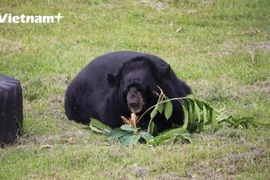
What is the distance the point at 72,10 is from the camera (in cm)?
1675

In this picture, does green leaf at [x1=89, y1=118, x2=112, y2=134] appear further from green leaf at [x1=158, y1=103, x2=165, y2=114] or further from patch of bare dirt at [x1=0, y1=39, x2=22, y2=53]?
patch of bare dirt at [x1=0, y1=39, x2=22, y2=53]

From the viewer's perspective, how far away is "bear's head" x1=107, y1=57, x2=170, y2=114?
344 inches

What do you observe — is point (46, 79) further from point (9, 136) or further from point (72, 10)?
point (72, 10)

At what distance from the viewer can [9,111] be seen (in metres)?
8.60

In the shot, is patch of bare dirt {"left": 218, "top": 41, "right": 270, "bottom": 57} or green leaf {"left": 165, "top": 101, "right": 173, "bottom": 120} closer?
green leaf {"left": 165, "top": 101, "right": 173, "bottom": 120}

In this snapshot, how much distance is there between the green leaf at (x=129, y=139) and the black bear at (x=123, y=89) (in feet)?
1.17

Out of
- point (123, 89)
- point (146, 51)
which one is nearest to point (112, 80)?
point (123, 89)

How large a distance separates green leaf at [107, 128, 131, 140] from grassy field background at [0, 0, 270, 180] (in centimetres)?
16

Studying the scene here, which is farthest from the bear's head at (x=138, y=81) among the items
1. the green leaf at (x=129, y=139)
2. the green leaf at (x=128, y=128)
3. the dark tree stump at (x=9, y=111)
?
the dark tree stump at (x=9, y=111)

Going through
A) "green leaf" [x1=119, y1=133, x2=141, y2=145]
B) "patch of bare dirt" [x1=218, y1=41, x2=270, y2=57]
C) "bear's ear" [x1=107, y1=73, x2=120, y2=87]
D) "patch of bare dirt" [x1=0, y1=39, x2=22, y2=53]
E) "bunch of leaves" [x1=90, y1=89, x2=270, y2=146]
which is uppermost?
"bear's ear" [x1=107, y1=73, x2=120, y2=87]

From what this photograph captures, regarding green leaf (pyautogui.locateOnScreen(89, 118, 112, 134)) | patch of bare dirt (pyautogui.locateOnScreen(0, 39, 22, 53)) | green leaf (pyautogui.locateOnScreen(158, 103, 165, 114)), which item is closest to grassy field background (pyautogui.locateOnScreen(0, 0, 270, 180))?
patch of bare dirt (pyautogui.locateOnScreen(0, 39, 22, 53))

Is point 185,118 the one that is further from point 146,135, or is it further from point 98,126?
point 98,126

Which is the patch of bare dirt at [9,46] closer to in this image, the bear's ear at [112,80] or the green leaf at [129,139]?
the bear's ear at [112,80]

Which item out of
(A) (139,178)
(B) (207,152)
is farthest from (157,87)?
(A) (139,178)
